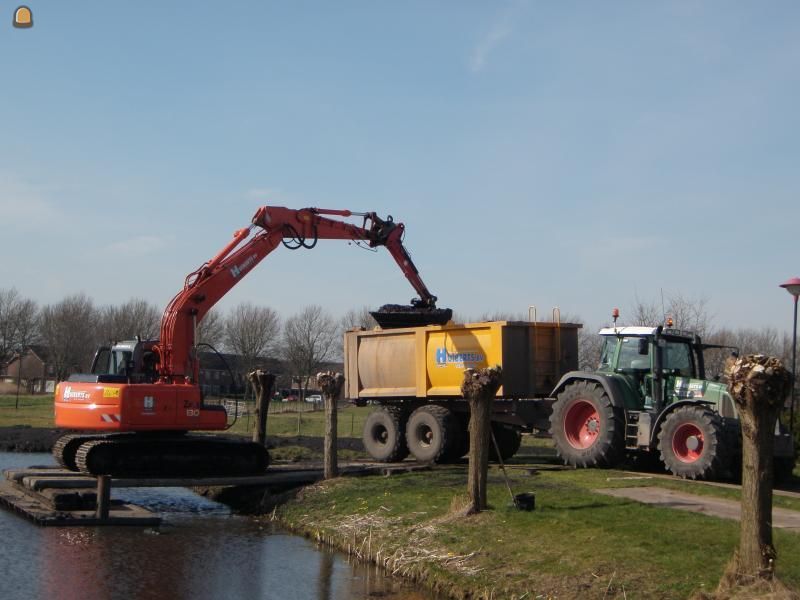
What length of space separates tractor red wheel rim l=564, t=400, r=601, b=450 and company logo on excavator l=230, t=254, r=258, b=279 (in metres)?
7.12

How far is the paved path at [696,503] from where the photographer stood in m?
Result: 12.8

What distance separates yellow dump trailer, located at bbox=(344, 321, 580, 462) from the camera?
64.3ft

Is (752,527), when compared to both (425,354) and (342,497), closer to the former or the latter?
(342,497)

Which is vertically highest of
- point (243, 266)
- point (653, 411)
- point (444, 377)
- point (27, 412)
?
point (243, 266)

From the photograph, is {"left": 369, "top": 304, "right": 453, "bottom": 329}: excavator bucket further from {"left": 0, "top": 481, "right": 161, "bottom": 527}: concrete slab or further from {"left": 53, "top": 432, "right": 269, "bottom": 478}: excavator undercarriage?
{"left": 0, "top": 481, "right": 161, "bottom": 527}: concrete slab

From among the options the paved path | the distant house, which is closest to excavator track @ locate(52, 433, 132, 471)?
the paved path

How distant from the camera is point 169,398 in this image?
59.8 ft

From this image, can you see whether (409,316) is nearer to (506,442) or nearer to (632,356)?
(506,442)

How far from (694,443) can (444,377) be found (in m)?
5.59

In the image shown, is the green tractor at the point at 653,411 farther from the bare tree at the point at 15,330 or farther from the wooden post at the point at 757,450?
the bare tree at the point at 15,330

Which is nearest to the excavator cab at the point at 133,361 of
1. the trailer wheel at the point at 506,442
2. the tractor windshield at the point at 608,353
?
the trailer wheel at the point at 506,442

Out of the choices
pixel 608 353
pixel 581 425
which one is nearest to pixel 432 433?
pixel 581 425

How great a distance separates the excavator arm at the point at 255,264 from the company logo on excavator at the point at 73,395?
1.48 meters

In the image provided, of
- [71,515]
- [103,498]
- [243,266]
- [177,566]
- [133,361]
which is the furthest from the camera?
[243,266]
